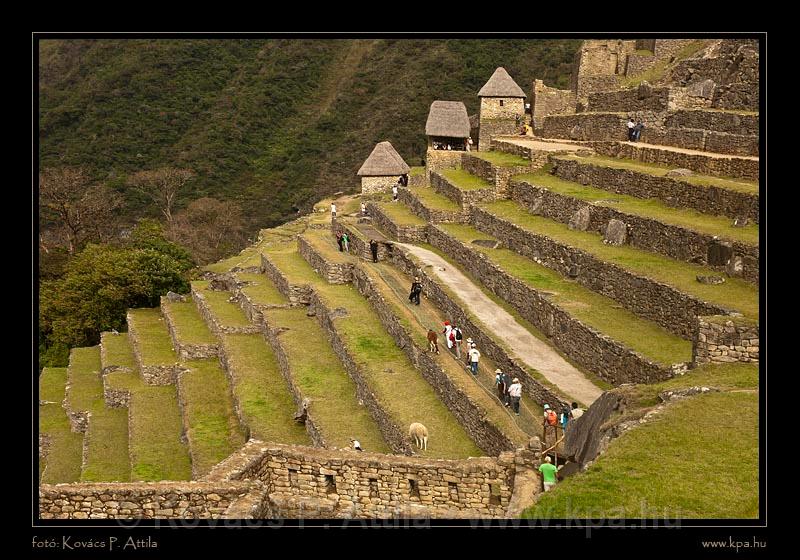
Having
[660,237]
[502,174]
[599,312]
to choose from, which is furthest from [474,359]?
[502,174]

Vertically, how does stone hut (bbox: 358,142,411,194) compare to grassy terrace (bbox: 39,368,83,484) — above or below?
above

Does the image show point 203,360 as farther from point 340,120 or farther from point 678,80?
point 340,120

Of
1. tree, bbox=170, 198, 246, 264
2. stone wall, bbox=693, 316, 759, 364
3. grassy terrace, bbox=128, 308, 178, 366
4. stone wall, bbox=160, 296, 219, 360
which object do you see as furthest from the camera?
tree, bbox=170, 198, 246, 264

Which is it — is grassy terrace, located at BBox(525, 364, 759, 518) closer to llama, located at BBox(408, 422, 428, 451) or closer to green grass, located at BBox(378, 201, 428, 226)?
llama, located at BBox(408, 422, 428, 451)

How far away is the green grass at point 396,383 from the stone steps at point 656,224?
171 inches

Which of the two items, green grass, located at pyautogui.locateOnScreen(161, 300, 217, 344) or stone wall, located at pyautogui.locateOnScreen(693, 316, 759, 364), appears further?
green grass, located at pyautogui.locateOnScreen(161, 300, 217, 344)

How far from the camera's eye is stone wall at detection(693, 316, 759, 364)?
1102 cm

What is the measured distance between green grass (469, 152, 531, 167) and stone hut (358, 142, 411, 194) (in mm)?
7468

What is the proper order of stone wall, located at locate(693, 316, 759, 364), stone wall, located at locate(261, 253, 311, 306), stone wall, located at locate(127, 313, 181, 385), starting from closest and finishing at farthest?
1. stone wall, located at locate(693, 316, 759, 364)
2. stone wall, located at locate(127, 313, 181, 385)
3. stone wall, located at locate(261, 253, 311, 306)

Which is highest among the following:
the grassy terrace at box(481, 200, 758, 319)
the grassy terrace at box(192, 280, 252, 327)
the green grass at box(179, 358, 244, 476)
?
the grassy terrace at box(481, 200, 758, 319)

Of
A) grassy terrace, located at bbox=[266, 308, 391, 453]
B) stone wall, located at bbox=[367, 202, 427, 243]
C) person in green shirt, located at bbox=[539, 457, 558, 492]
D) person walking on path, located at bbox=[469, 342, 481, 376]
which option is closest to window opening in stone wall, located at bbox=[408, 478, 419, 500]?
person in green shirt, located at bbox=[539, 457, 558, 492]

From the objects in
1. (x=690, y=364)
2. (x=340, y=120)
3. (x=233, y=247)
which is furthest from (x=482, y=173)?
(x=340, y=120)

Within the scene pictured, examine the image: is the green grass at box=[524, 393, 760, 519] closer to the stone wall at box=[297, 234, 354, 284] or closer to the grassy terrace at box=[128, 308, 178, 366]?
the stone wall at box=[297, 234, 354, 284]

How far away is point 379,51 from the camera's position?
59188mm
